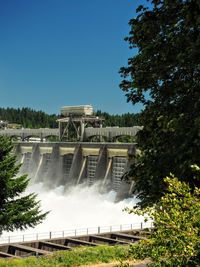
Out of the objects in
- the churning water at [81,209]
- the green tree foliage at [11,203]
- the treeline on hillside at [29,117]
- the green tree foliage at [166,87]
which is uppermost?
the treeline on hillside at [29,117]

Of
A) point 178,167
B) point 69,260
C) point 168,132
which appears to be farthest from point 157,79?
point 69,260

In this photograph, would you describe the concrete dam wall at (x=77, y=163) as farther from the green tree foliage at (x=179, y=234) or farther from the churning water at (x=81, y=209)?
the green tree foliage at (x=179, y=234)

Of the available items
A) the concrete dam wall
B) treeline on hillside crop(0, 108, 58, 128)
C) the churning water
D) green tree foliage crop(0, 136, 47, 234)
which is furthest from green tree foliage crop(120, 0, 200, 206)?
treeline on hillside crop(0, 108, 58, 128)

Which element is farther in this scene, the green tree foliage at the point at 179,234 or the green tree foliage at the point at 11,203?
the green tree foliage at the point at 11,203

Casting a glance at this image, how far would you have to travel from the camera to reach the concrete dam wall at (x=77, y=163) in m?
52.2

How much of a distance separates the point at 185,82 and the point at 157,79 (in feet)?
3.04

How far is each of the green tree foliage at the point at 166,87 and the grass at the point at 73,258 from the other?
35.7 ft

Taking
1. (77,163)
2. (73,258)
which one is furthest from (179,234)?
(77,163)

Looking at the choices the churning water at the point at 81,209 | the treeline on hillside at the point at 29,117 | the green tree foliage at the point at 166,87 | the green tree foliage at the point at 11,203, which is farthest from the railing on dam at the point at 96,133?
the treeline on hillside at the point at 29,117

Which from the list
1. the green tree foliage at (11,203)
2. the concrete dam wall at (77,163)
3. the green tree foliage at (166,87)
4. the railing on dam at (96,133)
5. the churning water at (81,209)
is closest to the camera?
the green tree foliage at (166,87)

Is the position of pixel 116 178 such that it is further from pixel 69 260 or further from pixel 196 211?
pixel 196 211

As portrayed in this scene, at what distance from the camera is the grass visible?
21.6 metres

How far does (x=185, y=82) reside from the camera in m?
10.8

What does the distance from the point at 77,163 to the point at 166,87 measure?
47.6 metres
